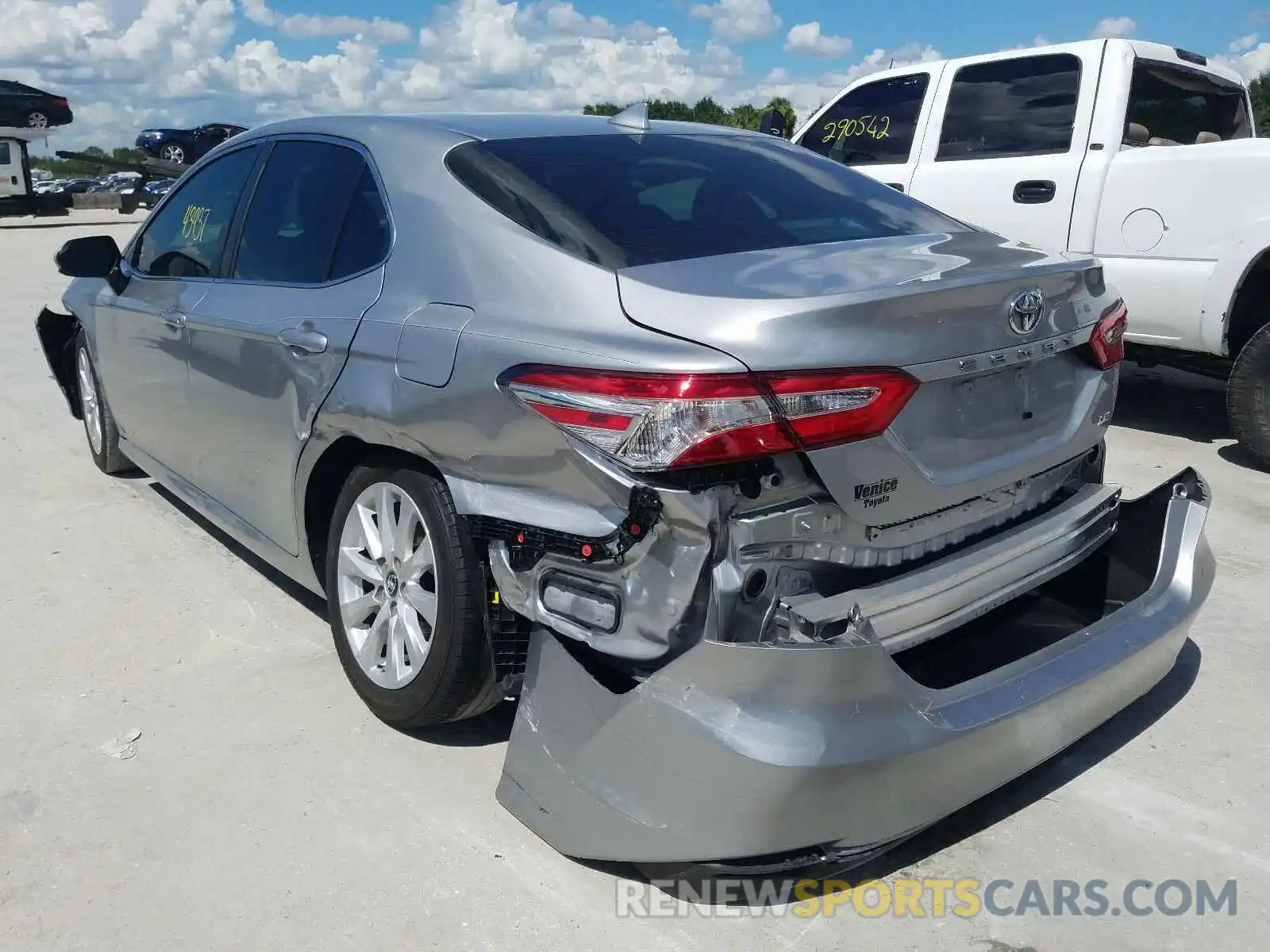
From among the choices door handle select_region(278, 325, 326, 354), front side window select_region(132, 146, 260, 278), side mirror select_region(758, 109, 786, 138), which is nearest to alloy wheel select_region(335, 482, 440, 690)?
door handle select_region(278, 325, 326, 354)

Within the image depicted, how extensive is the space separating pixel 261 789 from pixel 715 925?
4.18 ft

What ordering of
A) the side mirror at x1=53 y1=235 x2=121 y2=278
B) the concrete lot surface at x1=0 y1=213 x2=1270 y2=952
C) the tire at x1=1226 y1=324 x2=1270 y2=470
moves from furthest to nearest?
the tire at x1=1226 y1=324 x2=1270 y2=470 → the side mirror at x1=53 y1=235 x2=121 y2=278 → the concrete lot surface at x1=0 y1=213 x2=1270 y2=952

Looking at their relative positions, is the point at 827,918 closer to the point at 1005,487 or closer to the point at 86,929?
the point at 1005,487

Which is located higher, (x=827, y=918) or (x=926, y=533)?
(x=926, y=533)

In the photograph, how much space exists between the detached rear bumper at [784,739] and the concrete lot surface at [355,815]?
0.45 ft

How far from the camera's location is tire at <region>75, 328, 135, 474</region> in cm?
529

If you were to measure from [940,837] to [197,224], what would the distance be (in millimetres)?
3385

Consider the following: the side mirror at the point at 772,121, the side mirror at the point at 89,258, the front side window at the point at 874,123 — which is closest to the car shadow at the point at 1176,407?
the front side window at the point at 874,123

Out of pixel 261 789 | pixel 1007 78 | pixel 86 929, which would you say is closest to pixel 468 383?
pixel 261 789

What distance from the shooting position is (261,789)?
288 cm

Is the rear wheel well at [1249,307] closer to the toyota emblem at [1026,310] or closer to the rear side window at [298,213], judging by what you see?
the toyota emblem at [1026,310]

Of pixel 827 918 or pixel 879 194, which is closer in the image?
pixel 827 918

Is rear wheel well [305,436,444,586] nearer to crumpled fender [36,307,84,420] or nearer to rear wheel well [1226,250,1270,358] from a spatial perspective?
crumpled fender [36,307,84,420]

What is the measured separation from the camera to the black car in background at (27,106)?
81.0 feet
